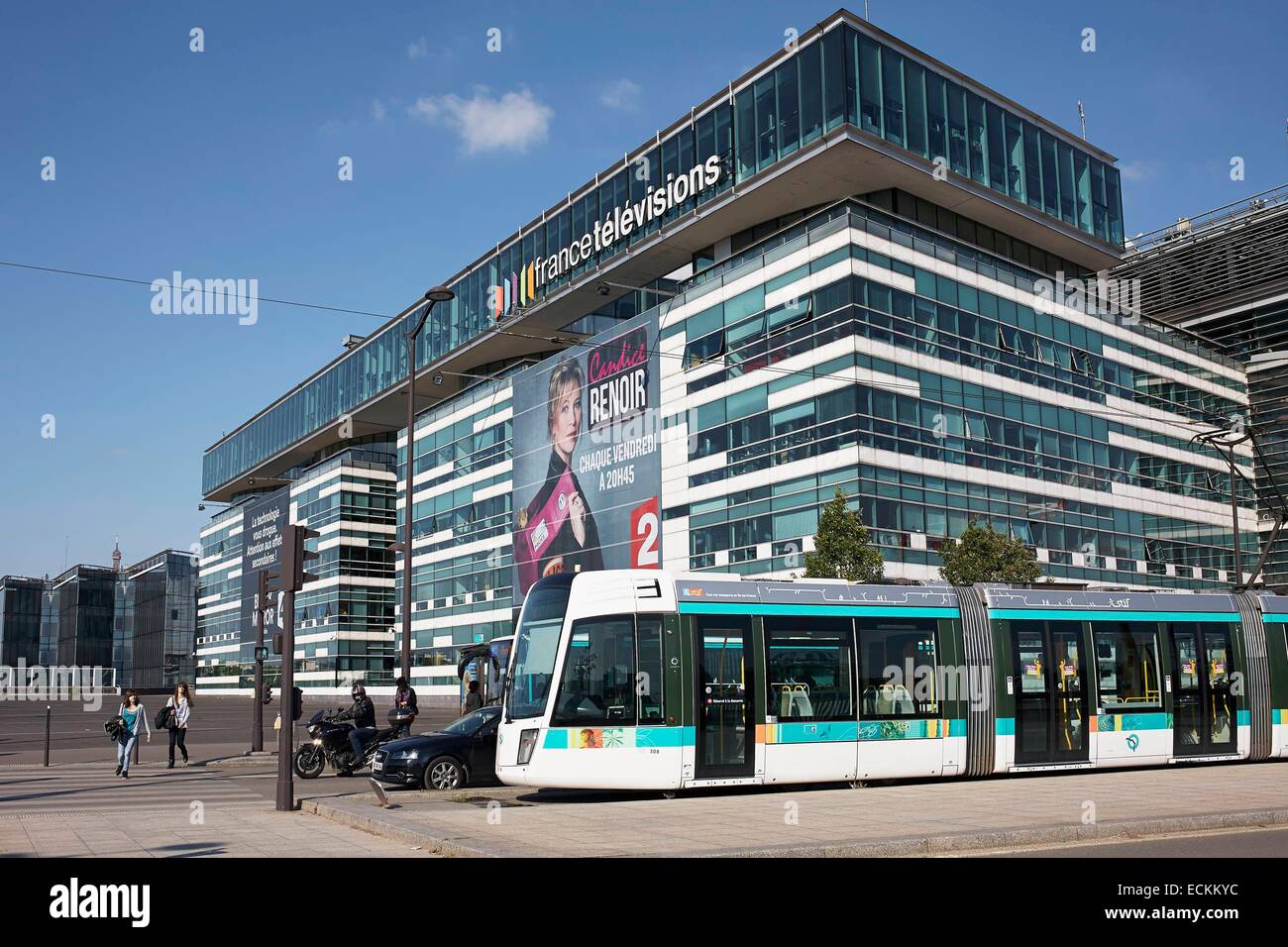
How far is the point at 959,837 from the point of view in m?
11.1

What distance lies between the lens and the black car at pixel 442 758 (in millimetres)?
18641

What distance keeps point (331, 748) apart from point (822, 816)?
1257cm

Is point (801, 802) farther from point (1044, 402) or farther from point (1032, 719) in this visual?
point (1044, 402)

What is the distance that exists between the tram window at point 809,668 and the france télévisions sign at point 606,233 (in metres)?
34.6

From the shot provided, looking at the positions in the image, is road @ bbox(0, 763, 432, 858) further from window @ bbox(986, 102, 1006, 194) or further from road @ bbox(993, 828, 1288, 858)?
window @ bbox(986, 102, 1006, 194)

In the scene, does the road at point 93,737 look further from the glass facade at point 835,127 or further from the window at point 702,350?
the glass facade at point 835,127

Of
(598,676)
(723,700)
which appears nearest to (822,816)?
(723,700)

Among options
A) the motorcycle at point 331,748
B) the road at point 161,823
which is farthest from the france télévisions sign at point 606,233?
the road at point 161,823

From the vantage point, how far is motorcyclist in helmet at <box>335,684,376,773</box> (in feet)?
72.4

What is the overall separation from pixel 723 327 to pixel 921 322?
8272 millimetres

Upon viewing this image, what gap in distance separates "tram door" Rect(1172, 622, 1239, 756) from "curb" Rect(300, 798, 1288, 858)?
8.13 metres

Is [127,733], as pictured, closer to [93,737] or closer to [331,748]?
[331,748]

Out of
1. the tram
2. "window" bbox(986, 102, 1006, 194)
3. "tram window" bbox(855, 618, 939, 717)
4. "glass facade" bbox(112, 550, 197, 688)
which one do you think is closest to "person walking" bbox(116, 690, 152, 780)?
the tram
